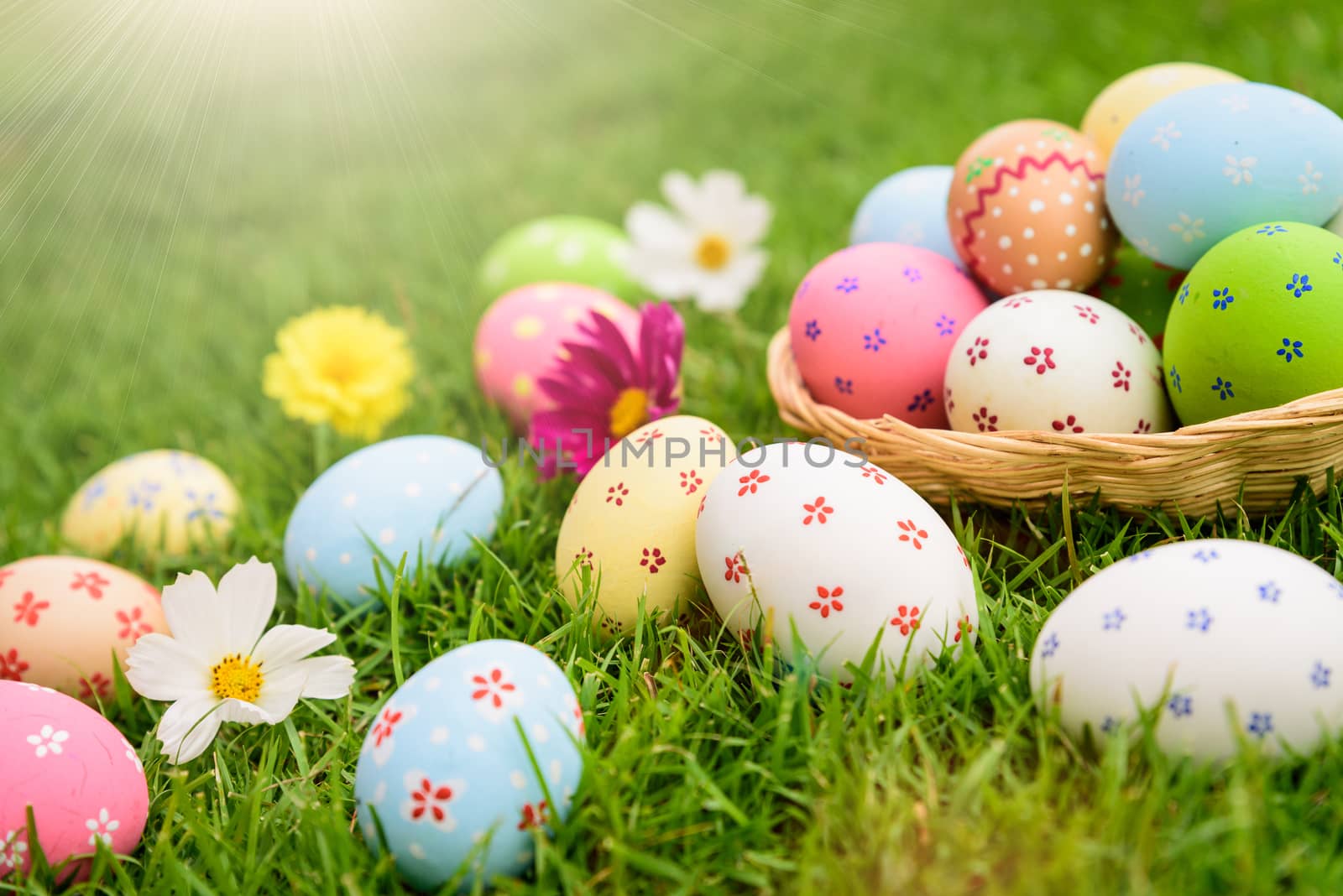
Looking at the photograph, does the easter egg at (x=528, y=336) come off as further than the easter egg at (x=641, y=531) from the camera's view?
Yes

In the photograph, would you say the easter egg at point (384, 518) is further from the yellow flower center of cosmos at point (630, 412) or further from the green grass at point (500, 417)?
the yellow flower center of cosmos at point (630, 412)

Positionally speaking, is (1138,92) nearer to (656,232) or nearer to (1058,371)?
(1058,371)

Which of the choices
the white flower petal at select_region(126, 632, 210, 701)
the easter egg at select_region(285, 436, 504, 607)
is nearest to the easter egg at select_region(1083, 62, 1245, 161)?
the easter egg at select_region(285, 436, 504, 607)

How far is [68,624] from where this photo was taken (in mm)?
1423

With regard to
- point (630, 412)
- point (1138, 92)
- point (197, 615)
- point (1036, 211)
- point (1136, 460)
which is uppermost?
point (1138, 92)

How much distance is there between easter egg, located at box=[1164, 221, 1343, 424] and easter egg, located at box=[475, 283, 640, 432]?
3.09 ft

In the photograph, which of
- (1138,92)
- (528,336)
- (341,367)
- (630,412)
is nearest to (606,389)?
(630,412)

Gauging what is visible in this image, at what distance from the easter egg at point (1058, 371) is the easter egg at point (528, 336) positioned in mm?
688

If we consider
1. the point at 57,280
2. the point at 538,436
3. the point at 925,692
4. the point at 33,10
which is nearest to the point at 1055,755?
the point at 925,692

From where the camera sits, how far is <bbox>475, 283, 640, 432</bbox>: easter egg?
77.5 inches

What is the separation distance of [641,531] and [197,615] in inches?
22.0

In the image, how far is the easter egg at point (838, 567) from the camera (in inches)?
46.5

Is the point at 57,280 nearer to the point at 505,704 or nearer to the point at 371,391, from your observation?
the point at 371,391

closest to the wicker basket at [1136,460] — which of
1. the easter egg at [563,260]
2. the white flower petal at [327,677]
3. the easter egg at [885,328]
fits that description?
the easter egg at [885,328]
